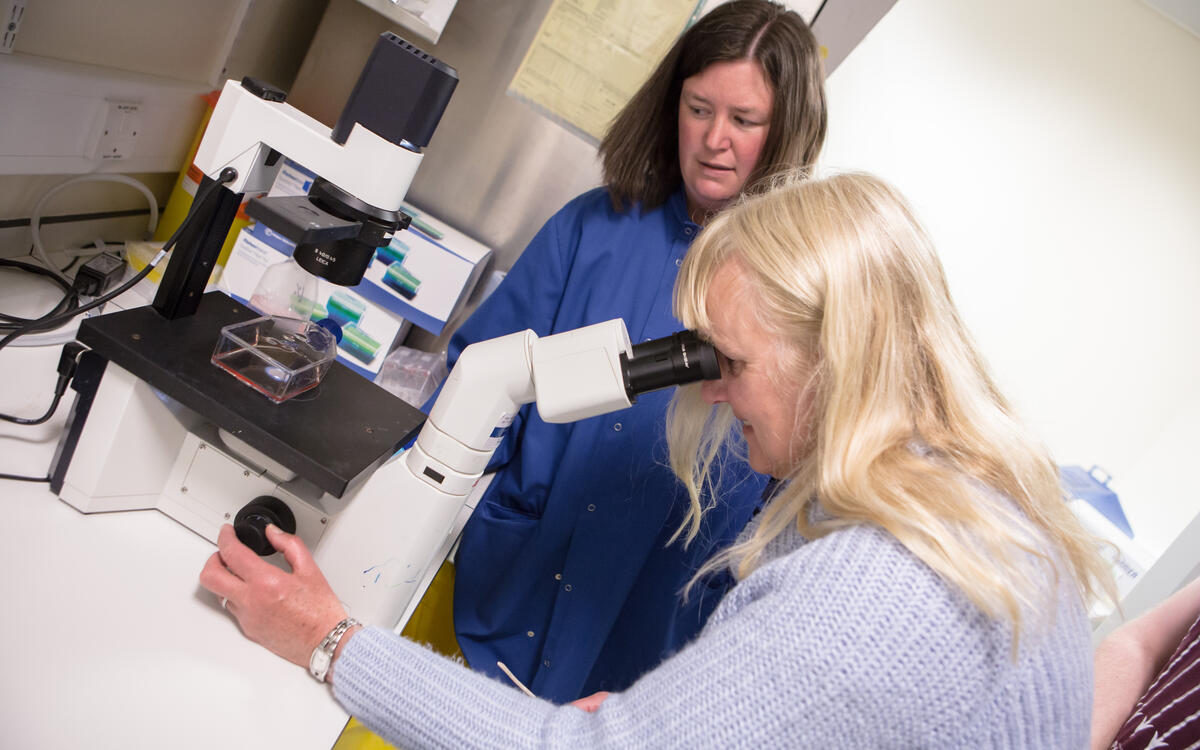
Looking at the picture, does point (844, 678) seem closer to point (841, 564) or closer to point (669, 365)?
point (841, 564)

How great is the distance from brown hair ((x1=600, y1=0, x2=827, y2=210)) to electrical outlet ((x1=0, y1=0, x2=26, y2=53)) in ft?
3.56

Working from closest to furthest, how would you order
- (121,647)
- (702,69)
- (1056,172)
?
(121,647), (702,69), (1056,172)

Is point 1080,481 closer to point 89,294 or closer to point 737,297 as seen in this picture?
point 737,297

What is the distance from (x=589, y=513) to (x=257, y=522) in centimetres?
62

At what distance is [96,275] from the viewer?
4.92ft

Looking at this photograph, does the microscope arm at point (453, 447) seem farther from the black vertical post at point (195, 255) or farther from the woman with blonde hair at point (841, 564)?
the black vertical post at point (195, 255)

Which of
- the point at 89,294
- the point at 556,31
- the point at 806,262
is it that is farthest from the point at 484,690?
the point at 556,31

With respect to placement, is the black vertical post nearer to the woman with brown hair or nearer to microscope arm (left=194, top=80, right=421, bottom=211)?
microscope arm (left=194, top=80, right=421, bottom=211)

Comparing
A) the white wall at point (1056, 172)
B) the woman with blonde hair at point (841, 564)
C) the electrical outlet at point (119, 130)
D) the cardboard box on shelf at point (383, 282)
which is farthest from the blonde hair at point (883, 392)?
the electrical outlet at point (119, 130)

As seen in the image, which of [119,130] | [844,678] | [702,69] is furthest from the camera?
[119,130]

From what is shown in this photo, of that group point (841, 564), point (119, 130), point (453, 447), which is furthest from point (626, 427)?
point (119, 130)

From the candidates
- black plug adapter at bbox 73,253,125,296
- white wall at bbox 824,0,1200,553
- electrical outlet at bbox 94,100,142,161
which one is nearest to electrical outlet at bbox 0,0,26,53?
electrical outlet at bbox 94,100,142,161

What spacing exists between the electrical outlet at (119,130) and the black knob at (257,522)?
3.29 feet

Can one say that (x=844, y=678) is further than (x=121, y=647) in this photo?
No
